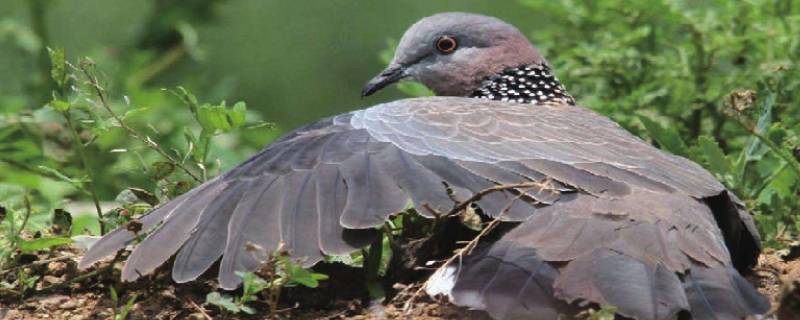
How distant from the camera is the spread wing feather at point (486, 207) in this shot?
490 centimetres

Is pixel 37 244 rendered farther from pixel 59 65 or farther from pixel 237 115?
pixel 237 115

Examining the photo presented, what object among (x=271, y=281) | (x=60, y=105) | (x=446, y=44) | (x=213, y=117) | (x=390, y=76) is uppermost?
(x=60, y=105)

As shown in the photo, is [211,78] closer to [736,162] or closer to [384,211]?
[736,162]

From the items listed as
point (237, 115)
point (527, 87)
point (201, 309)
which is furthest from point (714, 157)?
point (201, 309)

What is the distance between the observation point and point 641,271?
15.9ft

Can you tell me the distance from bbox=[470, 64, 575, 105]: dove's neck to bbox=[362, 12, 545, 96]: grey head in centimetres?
4

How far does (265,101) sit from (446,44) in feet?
16.0

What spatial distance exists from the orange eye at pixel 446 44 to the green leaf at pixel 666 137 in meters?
0.96

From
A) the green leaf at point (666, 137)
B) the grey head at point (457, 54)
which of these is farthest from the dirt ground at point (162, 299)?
the grey head at point (457, 54)

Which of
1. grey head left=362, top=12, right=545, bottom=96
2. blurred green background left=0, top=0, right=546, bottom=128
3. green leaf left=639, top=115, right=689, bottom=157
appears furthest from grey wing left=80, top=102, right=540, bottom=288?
blurred green background left=0, top=0, right=546, bottom=128

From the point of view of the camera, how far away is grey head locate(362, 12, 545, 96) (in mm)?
7199

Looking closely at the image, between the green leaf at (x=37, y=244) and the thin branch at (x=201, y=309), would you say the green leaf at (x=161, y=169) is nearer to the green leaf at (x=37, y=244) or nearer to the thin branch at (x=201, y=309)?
the green leaf at (x=37, y=244)

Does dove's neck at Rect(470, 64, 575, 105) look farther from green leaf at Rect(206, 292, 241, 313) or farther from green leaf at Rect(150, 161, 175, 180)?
green leaf at Rect(206, 292, 241, 313)

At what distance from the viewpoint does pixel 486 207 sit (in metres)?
5.17
